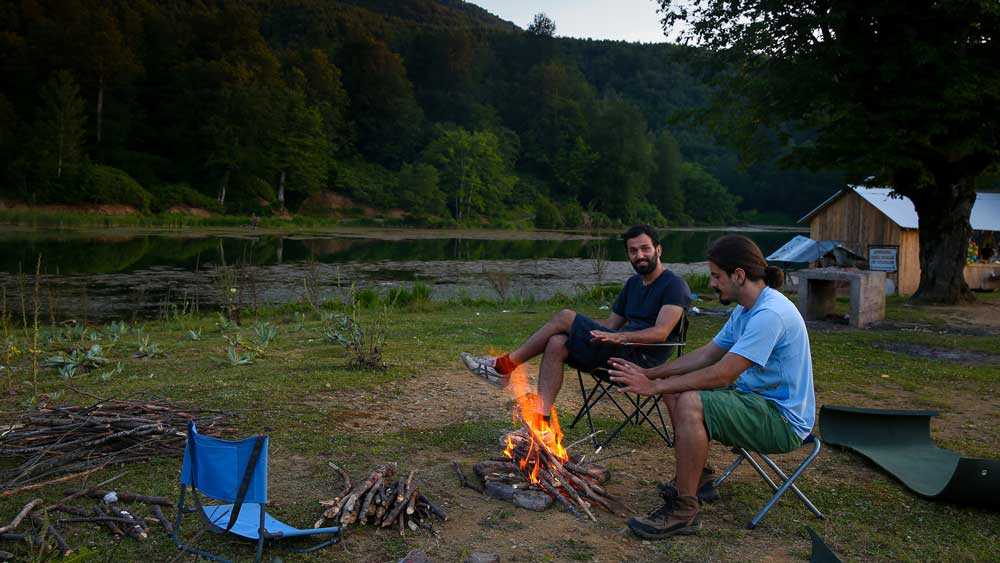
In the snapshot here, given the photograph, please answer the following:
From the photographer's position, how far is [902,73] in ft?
44.2

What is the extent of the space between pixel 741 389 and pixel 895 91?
1173cm

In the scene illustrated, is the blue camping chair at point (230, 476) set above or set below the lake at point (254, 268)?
above

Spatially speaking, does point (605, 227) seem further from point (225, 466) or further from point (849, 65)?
point (225, 466)

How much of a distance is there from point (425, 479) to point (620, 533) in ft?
3.79

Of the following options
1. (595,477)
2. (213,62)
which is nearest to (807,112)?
(595,477)

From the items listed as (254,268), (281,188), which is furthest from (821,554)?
(281,188)

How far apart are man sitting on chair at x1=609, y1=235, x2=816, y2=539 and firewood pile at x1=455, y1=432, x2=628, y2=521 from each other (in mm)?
346

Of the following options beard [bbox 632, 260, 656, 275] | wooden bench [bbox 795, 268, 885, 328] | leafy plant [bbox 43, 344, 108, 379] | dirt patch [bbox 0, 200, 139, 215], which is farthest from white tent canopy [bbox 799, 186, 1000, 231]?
dirt patch [bbox 0, 200, 139, 215]

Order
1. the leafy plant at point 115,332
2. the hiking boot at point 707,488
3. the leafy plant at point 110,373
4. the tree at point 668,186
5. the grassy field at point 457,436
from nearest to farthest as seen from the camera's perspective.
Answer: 1. the grassy field at point 457,436
2. the hiking boot at point 707,488
3. the leafy plant at point 110,373
4. the leafy plant at point 115,332
5. the tree at point 668,186

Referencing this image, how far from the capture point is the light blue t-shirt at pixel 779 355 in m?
3.71

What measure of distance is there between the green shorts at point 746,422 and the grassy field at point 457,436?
448 millimetres

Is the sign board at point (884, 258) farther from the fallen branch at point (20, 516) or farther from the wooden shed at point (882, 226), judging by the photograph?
the fallen branch at point (20, 516)

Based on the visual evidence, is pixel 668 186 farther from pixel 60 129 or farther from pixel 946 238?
pixel 946 238

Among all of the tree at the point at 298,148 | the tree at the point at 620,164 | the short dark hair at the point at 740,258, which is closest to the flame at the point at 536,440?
the short dark hair at the point at 740,258
